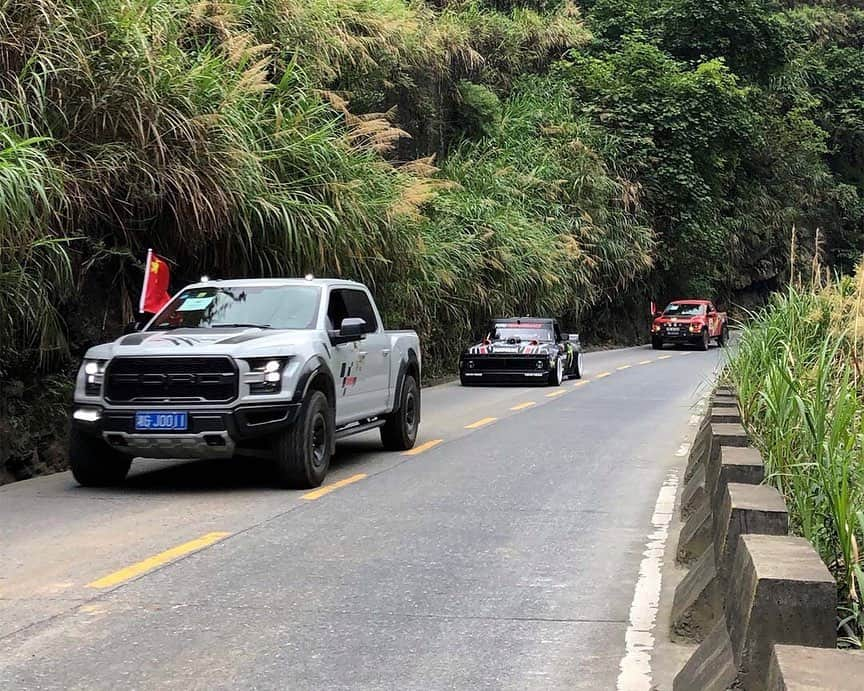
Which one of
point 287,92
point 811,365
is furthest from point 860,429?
point 287,92

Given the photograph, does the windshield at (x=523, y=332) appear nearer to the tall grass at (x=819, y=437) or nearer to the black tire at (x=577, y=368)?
the black tire at (x=577, y=368)

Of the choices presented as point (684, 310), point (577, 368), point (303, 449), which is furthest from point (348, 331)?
point (684, 310)

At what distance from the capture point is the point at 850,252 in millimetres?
53875

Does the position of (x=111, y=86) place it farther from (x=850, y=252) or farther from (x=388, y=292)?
(x=850, y=252)

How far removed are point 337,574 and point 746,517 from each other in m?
2.75

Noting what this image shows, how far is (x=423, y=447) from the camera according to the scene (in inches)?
496

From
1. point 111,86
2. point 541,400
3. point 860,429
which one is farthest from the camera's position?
point 541,400

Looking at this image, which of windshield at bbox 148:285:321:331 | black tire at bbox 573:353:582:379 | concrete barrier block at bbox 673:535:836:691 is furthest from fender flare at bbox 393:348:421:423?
black tire at bbox 573:353:582:379

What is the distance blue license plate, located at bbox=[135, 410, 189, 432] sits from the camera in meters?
8.88

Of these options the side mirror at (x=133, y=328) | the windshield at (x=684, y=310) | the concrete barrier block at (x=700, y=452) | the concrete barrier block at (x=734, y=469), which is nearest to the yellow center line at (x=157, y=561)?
the concrete barrier block at (x=734, y=469)

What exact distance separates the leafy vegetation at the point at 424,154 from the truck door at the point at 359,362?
8.00 ft

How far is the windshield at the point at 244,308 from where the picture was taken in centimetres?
1025

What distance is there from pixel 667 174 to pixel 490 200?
15.6 meters

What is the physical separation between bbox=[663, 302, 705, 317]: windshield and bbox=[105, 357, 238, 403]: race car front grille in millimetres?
32424
